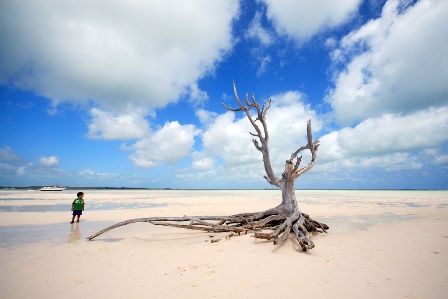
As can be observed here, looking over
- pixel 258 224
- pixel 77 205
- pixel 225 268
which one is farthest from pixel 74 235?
pixel 258 224

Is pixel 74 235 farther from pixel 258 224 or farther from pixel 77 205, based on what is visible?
pixel 258 224

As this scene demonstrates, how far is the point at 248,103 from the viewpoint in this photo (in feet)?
34.2

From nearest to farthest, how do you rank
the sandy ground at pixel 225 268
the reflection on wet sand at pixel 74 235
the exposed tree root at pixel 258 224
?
the sandy ground at pixel 225 268
the exposed tree root at pixel 258 224
the reflection on wet sand at pixel 74 235

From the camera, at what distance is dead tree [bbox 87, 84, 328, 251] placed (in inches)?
297

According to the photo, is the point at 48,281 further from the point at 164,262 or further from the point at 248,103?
the point at 248,103

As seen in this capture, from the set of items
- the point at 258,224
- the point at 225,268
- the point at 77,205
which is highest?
the point at 77,205

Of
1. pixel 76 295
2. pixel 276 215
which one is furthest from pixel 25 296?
pixel 276 215

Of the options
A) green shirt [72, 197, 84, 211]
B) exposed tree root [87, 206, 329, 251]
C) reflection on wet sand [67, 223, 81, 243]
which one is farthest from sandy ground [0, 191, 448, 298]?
green shirt [72, 197, 84, 211]

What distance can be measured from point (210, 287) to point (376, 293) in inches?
110

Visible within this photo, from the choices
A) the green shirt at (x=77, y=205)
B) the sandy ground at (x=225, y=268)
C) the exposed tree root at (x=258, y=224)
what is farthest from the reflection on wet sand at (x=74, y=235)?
the green shirt at (x=77, y=205)

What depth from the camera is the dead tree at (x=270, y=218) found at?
753cm

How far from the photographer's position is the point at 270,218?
28.1 feet

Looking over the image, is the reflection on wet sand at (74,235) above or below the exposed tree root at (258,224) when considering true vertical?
below

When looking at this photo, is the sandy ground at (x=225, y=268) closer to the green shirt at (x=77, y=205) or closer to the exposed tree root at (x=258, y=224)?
the exposed tree root at (x=258, y=224)
